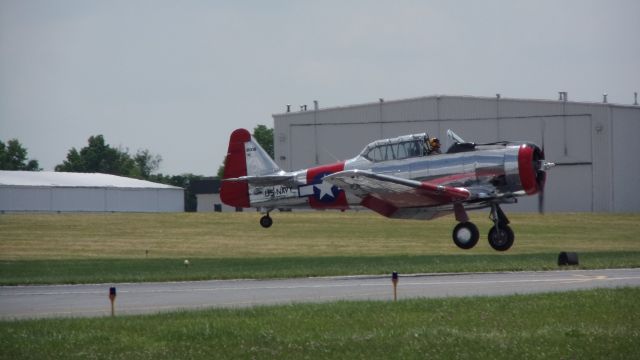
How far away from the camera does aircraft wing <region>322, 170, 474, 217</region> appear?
31625mm

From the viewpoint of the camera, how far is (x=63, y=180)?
88500 mm

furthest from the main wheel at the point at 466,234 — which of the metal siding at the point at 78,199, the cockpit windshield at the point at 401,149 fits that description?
the metal siding at the point at 78,199

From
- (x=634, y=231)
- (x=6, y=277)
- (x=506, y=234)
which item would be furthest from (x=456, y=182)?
(x=634, y=231)

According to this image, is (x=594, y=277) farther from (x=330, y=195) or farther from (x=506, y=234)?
(x=330, y=195)

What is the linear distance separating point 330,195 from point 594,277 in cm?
939

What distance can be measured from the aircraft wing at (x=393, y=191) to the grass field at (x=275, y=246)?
2541 millimetres

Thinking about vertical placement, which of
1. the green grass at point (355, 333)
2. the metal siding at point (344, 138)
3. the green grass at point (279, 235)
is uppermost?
the metal siding at point (344, 138)

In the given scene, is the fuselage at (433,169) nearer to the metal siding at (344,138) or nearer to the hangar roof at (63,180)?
the metal siding at (344,138)

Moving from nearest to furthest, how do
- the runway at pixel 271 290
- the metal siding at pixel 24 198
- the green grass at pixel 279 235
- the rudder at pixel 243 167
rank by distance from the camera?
the runway at pixel 271 290 → the rudder at pixel 243 167 → the green grass at pixel 279 235 → the metal siding at pixel 24 198

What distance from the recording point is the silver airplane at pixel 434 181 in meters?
32.0

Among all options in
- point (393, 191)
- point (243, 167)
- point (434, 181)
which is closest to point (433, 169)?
point (434, 181)

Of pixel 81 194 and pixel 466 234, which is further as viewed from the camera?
pixel 81 194

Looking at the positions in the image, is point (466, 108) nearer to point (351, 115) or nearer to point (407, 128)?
point (407, 128)

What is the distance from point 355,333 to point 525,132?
5580 cm
